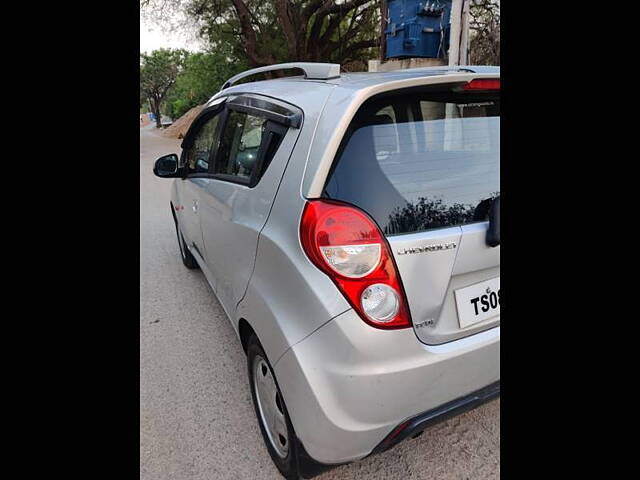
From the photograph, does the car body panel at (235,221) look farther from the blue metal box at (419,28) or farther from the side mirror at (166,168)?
the blue metal box at (419,28)

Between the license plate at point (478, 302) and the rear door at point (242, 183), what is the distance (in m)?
0.80

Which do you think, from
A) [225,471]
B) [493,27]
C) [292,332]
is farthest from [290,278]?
[493,27]

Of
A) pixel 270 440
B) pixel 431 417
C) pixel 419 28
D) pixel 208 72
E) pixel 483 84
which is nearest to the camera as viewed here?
pixel 431 417

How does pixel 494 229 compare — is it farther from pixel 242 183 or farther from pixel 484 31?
pixel 484 31

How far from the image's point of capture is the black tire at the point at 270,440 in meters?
1.56

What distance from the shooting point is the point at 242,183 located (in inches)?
76.8

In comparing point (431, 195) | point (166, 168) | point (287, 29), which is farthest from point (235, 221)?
point (287, 29)

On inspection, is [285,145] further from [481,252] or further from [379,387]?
[379,387]

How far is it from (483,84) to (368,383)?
3.81ft

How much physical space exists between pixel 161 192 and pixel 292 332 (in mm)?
7380

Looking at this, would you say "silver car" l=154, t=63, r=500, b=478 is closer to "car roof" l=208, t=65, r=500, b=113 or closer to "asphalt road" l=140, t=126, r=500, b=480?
"car roof" l=208, t=65, r=500, b=113

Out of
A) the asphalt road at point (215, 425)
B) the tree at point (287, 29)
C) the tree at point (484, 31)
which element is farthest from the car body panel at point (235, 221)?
the tree at point (287, 29)

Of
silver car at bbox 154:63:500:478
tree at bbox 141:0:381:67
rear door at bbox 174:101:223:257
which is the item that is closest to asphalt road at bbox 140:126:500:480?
silver car at bbox 154:63:500:478

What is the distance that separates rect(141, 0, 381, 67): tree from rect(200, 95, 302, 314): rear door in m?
13.0
